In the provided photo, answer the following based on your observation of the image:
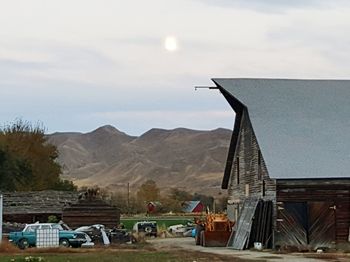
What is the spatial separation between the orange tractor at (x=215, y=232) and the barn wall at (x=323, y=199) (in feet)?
18.9

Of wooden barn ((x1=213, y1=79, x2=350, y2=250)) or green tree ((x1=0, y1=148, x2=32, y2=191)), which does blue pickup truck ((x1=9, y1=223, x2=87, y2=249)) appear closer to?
wooden barn ((x1=213, y1=79, x2=350, y2=250))

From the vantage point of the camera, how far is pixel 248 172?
52.9 meters

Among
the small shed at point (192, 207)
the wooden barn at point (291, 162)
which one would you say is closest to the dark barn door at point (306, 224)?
the wooden barn at point (291, 162)

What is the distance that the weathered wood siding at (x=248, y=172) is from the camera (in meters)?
48.4

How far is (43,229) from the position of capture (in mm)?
46938

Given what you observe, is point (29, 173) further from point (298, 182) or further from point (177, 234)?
point (298, 182)

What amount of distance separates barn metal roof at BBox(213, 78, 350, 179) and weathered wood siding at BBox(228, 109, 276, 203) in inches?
40.0

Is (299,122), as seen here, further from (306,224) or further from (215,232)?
(215,232)

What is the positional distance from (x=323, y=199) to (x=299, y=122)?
6207 millimetres

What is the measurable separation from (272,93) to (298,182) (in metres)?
8.89

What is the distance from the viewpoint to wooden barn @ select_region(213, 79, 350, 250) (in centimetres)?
4600

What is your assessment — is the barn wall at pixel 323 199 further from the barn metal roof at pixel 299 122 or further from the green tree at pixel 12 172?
the green tree at pixel 12 172

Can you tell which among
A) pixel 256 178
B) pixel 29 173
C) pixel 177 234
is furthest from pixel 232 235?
pixel 29 173

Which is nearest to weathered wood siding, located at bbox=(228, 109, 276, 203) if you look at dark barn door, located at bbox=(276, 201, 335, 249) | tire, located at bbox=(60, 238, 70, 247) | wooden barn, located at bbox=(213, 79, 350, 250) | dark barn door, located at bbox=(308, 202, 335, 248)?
wooden barn, located at bbox=(213, 79, 350, 250)
